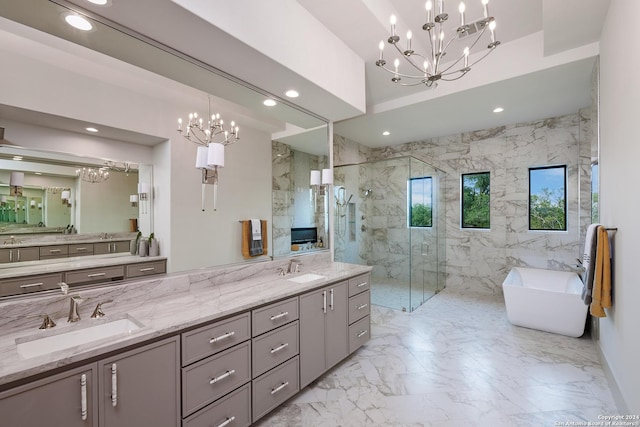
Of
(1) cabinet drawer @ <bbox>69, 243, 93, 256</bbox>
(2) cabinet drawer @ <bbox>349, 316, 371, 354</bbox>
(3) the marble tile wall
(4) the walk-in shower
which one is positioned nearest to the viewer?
(1) cabinet drawer @ <bbox>69, 243, 93, 256</bbox>

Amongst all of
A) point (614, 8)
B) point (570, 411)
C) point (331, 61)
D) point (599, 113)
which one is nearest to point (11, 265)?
point (331, 61)

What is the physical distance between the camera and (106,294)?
5.38ft

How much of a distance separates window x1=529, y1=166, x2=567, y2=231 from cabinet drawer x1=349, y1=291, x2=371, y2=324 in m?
3.48

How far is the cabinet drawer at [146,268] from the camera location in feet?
6.07

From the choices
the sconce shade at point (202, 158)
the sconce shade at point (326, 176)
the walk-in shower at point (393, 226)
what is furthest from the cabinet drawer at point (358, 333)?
the sconce shade at point (202, 158)

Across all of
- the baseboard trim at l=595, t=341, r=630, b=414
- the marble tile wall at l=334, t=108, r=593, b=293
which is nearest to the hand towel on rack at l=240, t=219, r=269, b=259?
the marble tile wall at l=334, t=108, r=593, b=293

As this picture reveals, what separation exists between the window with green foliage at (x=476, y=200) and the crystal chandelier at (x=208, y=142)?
14.8 feet

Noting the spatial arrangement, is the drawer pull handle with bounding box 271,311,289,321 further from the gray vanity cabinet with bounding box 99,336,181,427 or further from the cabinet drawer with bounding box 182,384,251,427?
the gray vanity cabinet with bounding box 99,336,181,427

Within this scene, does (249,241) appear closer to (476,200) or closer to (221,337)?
(221,337)

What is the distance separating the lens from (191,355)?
4.91 feet

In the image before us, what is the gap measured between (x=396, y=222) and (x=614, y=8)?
3.29m

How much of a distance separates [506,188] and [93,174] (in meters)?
5.52

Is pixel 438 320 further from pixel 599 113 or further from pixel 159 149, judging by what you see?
pixel 159 149

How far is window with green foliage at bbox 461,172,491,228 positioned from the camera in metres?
4.97
